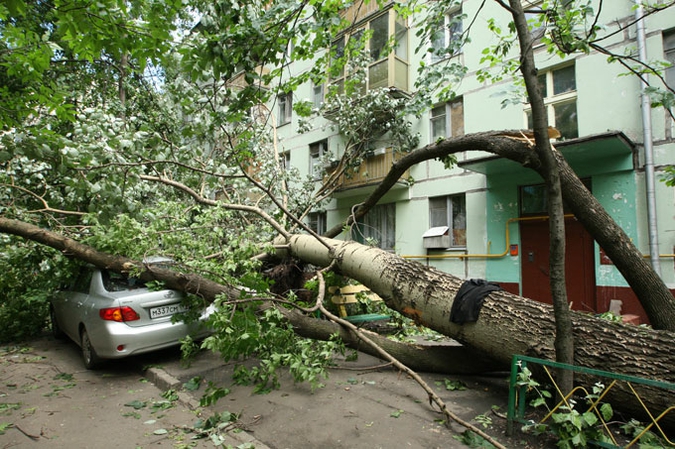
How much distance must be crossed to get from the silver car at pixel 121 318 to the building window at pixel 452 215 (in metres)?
7.41

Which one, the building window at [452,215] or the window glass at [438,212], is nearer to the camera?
the building window at [452,215]

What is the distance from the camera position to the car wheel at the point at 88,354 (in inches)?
205

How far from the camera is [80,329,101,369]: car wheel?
520cm

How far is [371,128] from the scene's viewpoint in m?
11.6

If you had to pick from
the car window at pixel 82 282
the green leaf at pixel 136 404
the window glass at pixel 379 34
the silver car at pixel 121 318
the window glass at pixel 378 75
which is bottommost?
the green leaf at pixel 136 404

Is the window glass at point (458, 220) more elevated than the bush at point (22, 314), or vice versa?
the window glass at point (458, 220)

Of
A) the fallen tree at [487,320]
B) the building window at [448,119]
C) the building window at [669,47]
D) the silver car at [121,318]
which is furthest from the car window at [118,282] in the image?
the building window at [669,47]

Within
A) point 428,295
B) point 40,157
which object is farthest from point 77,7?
point 428,295

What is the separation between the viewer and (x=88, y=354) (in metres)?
5.32

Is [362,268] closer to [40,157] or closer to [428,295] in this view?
[428,295]

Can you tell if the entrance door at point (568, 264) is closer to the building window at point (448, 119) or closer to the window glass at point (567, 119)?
the window glass at point (567, 119)

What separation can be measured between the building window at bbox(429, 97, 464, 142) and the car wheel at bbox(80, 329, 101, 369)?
9.51 meters

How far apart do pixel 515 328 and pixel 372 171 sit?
31.0 feet

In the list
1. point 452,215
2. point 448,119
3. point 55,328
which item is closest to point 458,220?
point 452,215
